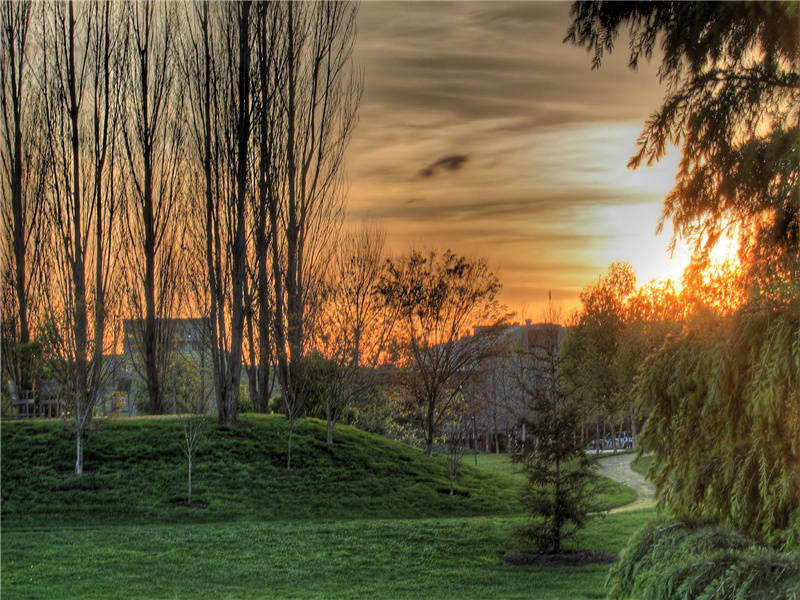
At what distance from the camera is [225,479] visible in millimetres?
17266

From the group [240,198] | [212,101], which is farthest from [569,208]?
[212,101]

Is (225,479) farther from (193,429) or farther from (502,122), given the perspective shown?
(502,122)

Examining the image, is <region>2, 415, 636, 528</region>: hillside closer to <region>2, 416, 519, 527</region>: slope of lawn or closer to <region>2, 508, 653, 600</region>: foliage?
<region>2, 416, 519, 527</region>: slope of lawn

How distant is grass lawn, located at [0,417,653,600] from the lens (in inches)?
407

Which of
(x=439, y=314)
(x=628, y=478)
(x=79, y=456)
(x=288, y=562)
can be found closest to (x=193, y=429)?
(x=79, y=456)

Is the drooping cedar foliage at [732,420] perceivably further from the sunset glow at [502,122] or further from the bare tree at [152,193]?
the bare tree at [152,193]

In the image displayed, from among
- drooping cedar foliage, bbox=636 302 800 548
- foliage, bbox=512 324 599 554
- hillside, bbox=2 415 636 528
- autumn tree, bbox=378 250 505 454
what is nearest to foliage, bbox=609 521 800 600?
drooping cedar foliage, bbox=636 302 800 548

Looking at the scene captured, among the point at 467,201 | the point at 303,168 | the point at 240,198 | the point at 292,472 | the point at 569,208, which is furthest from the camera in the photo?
the point at 303,168

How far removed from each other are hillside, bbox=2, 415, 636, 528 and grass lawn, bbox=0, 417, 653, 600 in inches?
1.9

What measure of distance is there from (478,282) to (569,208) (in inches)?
424

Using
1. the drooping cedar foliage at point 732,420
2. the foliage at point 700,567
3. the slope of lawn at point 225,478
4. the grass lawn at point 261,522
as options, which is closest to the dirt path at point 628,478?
the grass lawn at point 261,522

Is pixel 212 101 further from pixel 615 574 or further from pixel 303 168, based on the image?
pixel 615 574

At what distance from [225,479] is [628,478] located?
13000mm

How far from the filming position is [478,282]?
79.7 feet
